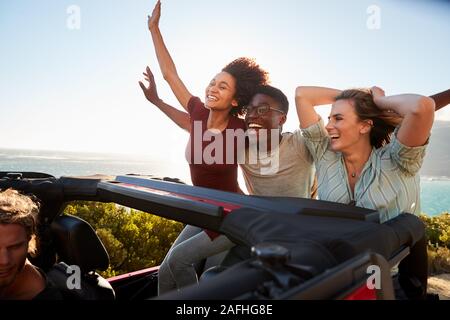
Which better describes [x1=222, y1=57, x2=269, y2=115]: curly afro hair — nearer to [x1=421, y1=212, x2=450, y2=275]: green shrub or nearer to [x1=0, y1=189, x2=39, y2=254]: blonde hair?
[x1=0, y1=189, x2=39, y2=254]: blonde hair

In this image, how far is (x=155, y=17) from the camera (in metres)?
3.55

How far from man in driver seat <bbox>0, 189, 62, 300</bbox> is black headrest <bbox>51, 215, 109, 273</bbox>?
0.24 metres

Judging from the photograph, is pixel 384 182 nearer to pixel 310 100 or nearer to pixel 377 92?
pixel 377 92

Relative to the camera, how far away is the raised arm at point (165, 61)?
10.9 ft

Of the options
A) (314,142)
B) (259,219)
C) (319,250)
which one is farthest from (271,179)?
(319,250)

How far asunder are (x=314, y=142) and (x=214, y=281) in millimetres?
1749

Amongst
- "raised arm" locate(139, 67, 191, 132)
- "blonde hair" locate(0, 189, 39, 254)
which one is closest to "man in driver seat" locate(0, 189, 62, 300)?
"blonde hair" locate(0, 189, 39, 254)

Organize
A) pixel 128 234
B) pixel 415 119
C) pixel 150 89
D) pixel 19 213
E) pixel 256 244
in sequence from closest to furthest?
pixel 256 244
pixel 19 213
pixel 415 119
pixel 150 89
pixel 128 234

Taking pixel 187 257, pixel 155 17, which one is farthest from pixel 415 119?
pixel 155 17

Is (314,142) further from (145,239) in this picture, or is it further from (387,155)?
(145,239)

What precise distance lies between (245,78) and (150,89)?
1.16 meters

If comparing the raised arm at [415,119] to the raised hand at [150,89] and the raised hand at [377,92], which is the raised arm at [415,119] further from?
the raised hand at [150,89]

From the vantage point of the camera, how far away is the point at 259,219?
50.7 inches
